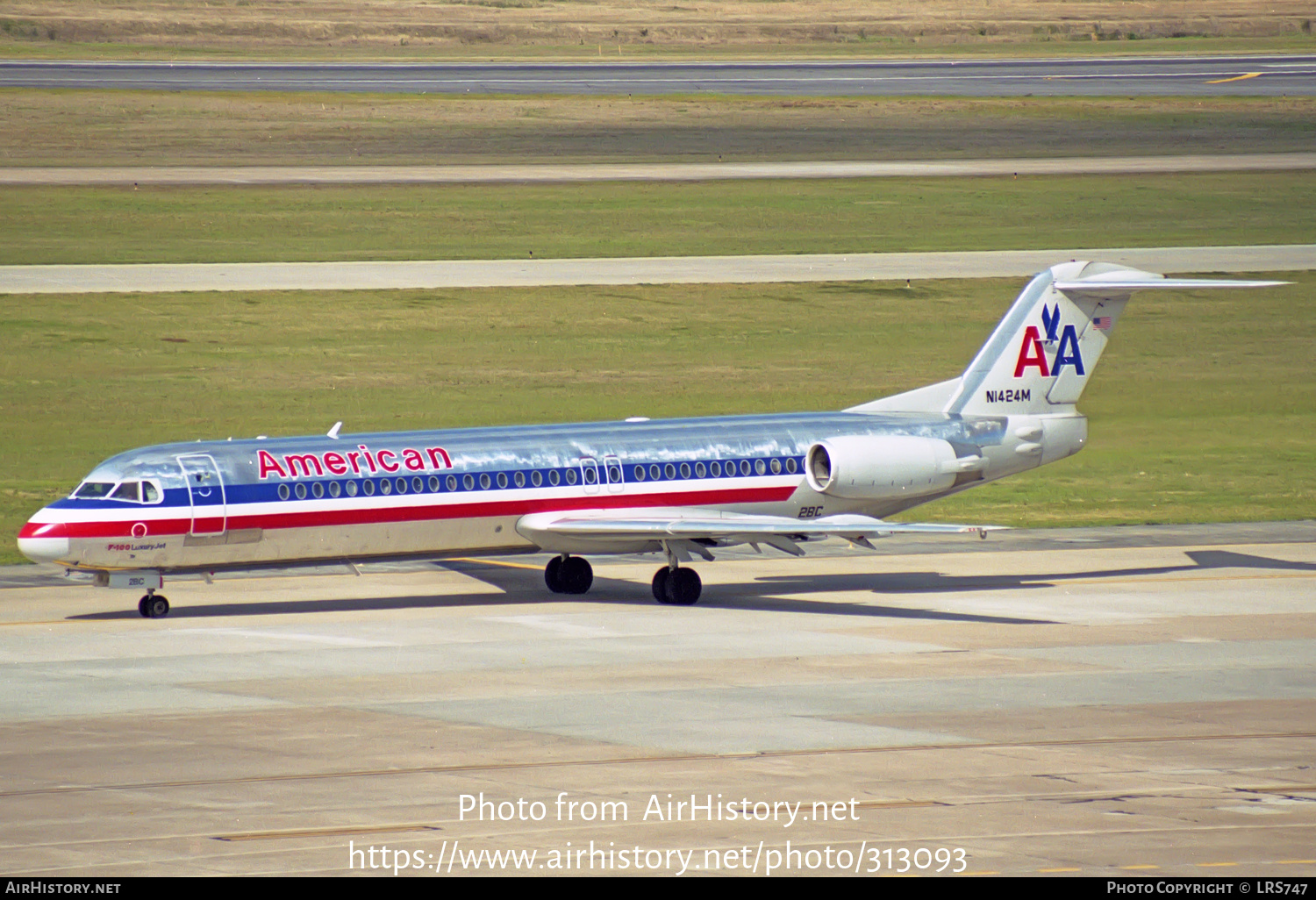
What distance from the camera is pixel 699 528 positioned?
36500 millimetres

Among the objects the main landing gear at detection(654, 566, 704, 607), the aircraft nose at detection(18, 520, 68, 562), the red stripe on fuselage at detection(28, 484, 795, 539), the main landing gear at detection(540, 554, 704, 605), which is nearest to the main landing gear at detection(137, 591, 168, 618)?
the main landing gear at detection(540, 554, 704, 605)

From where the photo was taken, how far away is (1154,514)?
1930 inches

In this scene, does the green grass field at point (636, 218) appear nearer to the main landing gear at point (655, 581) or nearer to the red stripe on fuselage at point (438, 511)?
the main landing gear at point (655, 581)

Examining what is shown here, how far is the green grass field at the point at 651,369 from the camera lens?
54.0 m

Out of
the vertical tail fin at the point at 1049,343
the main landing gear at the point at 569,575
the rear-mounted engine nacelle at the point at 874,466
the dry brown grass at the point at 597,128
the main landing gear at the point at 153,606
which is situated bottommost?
the main landing gear at the point at 153,606

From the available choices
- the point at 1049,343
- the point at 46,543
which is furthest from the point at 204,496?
the point at 1049,343

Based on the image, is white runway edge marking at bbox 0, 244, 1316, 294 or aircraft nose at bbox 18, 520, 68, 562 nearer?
aircraft nose at bbox 18, 520, 68, 562

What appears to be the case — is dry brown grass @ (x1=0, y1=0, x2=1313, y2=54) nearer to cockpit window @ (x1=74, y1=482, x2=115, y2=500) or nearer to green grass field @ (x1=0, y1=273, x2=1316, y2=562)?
green grass field @ (x1=0, y1=273, x2=1316, y2=562)

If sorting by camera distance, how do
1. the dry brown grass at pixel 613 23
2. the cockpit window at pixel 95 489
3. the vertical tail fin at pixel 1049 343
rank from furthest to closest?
1. the dry brown grass at pixel 613 23
2. the vertical tail fin at pixel 1049 343
3. the cockpit window at pixel 95 489

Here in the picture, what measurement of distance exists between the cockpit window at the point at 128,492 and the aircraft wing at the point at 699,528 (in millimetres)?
6846

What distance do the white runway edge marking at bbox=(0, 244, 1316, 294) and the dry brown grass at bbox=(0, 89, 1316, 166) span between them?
1838cm

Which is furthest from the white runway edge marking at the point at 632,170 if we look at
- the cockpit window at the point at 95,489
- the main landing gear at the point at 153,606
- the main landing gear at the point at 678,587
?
the cockpit window at the point at 95,489

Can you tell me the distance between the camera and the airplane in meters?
34.8
